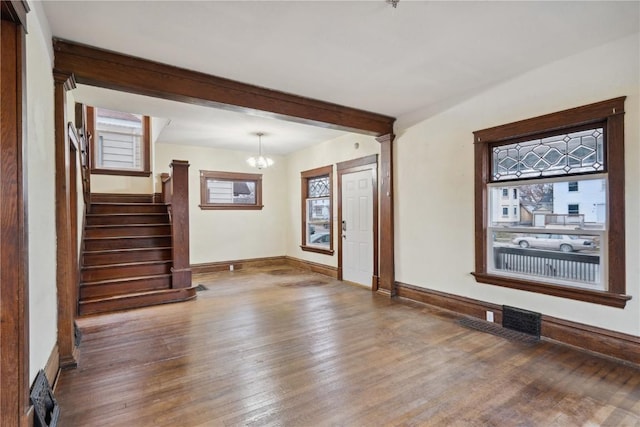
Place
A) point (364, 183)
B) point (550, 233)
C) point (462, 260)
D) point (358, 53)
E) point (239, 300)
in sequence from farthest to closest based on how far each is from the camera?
point (364, 183) → point (239, 300) → point (462, 260) → point (550, 233) → point (358, 53)

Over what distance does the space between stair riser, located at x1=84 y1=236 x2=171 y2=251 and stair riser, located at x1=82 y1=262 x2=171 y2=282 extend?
0.54 m

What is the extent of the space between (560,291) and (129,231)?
587 centimetres

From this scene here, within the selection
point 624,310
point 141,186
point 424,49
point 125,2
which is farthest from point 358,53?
point 141,186

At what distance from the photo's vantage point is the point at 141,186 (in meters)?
7.05

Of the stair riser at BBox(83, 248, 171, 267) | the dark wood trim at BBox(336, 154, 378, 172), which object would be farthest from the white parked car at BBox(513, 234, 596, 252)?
the stair riser at BBox(83, 248, 171, 267)

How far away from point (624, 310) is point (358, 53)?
10.2 feet

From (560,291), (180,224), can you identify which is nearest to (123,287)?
(180,224)

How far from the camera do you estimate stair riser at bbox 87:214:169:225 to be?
5.36 meters

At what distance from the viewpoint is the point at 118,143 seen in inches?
274

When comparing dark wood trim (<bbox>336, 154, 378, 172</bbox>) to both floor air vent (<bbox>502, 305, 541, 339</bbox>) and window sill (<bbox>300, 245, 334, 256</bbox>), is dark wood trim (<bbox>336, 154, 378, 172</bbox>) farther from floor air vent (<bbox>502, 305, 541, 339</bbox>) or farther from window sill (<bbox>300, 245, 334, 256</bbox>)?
floor air vent (<bbox>502, 305, 541, 339</bbox>)

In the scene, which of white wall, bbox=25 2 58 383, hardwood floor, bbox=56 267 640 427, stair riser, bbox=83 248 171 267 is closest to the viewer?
white wall, bbox=25 2 58 383

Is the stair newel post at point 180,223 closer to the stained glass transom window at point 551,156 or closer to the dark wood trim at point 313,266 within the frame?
the dark wood trim at point 313,266

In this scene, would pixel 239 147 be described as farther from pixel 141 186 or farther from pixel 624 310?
pixel 624 310

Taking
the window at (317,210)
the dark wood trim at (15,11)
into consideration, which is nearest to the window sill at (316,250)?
the window at (317,210)
